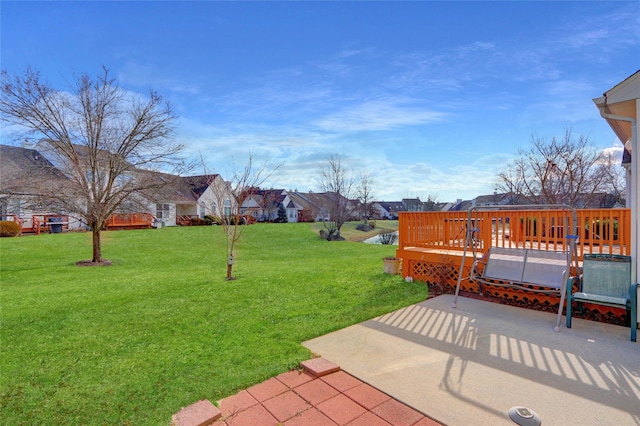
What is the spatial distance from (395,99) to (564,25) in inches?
166

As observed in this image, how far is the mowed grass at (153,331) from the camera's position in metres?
2.59

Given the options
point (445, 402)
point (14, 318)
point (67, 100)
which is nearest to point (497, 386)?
point (445, 402)

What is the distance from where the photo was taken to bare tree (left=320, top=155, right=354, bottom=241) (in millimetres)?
22027

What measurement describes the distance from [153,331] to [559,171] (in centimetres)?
1534

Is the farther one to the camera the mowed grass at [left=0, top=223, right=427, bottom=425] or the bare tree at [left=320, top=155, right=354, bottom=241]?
the bare tree at [left=320, top=155, right=354, bottom=241]

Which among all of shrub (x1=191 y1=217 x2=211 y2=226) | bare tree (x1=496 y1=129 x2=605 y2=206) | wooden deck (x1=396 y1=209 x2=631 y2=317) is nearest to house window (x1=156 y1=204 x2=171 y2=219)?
shrub (x1=191 y1=217 x2=211 y2=226)

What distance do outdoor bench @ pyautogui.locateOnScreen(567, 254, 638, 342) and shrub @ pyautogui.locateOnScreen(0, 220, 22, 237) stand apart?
2179cm

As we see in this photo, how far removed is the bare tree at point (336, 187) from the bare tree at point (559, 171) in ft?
34.1

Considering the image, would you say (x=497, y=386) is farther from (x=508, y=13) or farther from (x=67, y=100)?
(x=67, y=100)

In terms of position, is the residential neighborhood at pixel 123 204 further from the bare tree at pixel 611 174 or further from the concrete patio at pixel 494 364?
the concrete patio at pixel 494 364

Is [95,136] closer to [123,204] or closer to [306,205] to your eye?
[123,204]

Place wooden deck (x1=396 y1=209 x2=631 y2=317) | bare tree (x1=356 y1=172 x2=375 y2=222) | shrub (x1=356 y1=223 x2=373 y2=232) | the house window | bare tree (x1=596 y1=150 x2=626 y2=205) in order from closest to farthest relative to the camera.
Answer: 1. wooden deck (x1=396 y1=209 x2=631 y2=317)
2. the house window
3. bare tree (x1=596 y1=150 x2=626 y2=205)
4. bare tree (x1=356 y1=172 x2=375 y2=222)
5. shrub (x1=356 y1=223 x2=373 y2=232)

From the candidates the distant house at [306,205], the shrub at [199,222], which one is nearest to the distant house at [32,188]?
the shrub at [199,222]

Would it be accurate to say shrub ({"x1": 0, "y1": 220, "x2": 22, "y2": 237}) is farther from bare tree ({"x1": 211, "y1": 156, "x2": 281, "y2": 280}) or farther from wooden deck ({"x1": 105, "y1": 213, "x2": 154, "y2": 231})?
bare tree ({"x1": 211, "y1": 156, "x2": 281, "y2": 280})
